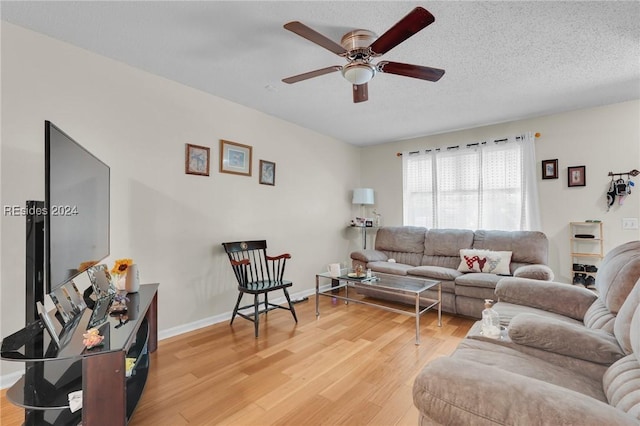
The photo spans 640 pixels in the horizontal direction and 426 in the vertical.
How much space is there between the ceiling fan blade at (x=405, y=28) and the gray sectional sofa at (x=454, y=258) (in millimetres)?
2615

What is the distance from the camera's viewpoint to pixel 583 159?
11.5ft

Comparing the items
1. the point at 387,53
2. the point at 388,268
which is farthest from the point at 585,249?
the point at 387,53

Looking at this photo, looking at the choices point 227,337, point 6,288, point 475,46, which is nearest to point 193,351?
point 227,337

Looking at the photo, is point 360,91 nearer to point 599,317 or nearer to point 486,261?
point 599,317

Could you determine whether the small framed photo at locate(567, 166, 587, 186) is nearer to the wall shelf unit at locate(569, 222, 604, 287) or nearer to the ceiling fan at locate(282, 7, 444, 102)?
the wall shelf unit at locate(569, 222, 604, 287)

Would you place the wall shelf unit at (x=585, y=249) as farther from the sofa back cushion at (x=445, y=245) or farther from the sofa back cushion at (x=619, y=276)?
the sofa back cushion at (x=619, y=276)

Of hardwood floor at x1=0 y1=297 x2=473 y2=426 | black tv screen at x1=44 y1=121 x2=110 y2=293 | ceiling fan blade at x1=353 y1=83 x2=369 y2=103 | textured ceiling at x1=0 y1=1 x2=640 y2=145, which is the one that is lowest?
hardwood floor at x1=0 y1=297 x2=473 y2=426

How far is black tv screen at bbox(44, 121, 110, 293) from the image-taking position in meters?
1.23

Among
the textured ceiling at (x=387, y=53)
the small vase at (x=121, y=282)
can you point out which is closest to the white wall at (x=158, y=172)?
the textured ceiling at (x=387, y=53)

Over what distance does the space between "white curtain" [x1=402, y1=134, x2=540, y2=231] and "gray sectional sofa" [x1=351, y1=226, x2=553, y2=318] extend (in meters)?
0.31

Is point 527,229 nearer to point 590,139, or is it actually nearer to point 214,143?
point 590,139

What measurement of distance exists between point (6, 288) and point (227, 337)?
5.33 feet

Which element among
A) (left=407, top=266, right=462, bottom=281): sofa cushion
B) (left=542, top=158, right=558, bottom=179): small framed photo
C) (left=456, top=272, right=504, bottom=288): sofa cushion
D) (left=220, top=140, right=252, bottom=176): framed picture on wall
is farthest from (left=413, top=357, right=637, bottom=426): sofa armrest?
(left=542, top=158, right=558, bottom=179): small framed photo

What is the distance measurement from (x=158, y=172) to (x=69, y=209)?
1.44 meters
